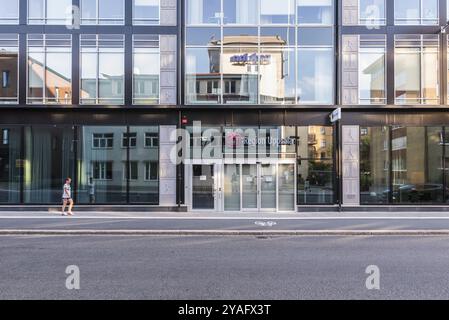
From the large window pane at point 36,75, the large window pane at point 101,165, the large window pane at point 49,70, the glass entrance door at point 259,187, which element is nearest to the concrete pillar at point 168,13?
the large window pane at point 49,70

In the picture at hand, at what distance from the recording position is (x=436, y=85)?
66.3 feet

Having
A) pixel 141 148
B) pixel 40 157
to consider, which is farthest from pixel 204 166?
pixel 40 157

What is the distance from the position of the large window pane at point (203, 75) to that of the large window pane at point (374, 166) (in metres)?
7.74

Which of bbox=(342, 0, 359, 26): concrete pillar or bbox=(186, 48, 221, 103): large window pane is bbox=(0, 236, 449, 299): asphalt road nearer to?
bbox=(186, 48, 221, 103): large window pane

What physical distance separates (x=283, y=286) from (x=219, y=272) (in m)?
1.53

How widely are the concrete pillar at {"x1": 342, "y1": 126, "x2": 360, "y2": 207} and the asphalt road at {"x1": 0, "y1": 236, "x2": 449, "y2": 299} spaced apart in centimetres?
726

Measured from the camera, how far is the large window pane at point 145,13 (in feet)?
67.5

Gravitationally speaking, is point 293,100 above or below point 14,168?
above

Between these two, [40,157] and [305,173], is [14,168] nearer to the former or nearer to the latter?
[40,157]

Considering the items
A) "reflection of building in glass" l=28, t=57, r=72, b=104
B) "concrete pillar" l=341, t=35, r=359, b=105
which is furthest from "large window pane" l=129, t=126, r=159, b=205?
"concrete pillar" l=341, t=35, r=359, b=105

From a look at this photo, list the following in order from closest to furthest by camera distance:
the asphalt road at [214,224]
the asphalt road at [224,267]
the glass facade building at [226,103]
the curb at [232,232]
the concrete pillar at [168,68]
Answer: the asphalt road at [224,267], the curb at [232,232], the asphalt road at [214,224], the glass facade building at [226,103], the concrete pillar at [168,68]

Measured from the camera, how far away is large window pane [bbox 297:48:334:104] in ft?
66.9

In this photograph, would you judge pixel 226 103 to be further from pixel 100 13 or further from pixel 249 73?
pixel 100 13

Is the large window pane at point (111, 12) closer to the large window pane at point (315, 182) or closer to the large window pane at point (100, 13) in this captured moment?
the large window pane at point (100, 13)
